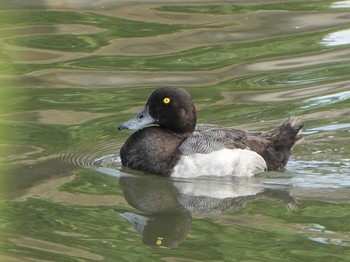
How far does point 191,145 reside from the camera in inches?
380

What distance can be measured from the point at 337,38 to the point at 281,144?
13.9 ft

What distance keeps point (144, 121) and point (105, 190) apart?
117 centimetres

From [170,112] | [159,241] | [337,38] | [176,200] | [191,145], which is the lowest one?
[176,200]

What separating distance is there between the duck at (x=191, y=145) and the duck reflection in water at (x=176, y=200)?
17 cm

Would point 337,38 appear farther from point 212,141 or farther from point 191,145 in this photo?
point 191,145

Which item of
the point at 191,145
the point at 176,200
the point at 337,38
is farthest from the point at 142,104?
the point at 337,38

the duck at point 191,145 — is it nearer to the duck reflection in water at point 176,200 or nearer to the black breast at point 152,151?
the black breast at point 152,151

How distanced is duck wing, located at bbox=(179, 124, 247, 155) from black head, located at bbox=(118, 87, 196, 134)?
17 cm

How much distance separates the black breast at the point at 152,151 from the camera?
31.5 feet

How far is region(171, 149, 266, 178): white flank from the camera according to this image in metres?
9.47

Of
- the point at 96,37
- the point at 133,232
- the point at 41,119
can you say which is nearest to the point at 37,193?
the point at 133,232

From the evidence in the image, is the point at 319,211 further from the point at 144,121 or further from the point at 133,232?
the point at 144,121

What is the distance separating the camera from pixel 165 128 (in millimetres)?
10078

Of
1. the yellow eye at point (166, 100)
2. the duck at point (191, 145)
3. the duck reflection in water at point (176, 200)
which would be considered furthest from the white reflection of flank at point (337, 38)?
the duck reflection in water at point (176, 200)
